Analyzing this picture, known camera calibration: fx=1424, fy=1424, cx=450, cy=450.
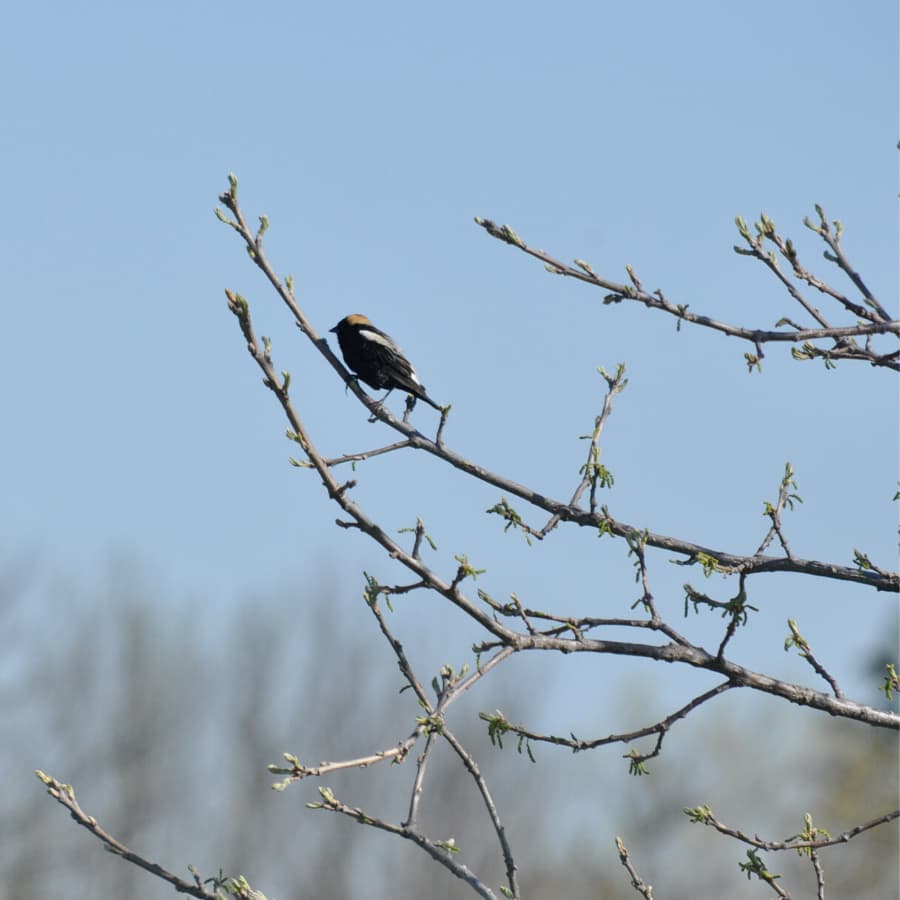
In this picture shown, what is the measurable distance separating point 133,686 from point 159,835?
4.74m

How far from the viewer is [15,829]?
98.0ft

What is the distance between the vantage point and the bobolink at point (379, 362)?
722cm

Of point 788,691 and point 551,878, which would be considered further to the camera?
point 551,878

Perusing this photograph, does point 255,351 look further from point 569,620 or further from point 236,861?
point 236,861

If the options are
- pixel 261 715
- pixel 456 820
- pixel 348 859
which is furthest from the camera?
pixel 261 715

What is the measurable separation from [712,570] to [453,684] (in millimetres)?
1237

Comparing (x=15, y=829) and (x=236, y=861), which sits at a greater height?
(x=236, y=861)

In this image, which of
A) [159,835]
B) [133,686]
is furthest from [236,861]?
[133,686]

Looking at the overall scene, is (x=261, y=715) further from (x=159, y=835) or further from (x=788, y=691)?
(x=788, y=691)

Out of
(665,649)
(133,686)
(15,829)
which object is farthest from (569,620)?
(133,686)

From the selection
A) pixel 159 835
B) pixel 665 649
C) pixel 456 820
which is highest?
pixel 456 820

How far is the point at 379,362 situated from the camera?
7273mm

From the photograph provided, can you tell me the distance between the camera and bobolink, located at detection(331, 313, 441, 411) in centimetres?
722

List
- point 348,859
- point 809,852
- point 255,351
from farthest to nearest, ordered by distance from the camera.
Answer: point 348,859 → point 809,852 → point 255,351
